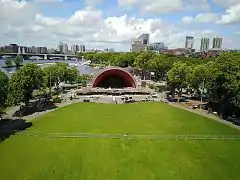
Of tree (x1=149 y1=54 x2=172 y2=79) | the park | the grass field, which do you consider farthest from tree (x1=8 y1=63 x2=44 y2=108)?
tree (x1=149 y1=54 x2=172 y2=79)

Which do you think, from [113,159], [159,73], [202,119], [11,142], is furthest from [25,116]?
[159,73]

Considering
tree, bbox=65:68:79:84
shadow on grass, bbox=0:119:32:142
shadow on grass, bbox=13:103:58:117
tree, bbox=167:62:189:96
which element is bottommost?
shadow on grass, bbox=13:103:58:117

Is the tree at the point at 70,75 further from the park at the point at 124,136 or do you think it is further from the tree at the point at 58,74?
the park at the point at 124,136

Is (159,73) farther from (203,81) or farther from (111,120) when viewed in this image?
(111,120)

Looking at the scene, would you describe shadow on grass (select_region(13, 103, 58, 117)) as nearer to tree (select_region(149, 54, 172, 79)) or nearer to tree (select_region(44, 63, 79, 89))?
tree (select_region(44, 63, 79, 89))

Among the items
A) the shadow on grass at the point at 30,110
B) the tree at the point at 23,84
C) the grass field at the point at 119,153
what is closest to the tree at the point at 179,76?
the grass field at the point at 119,153
